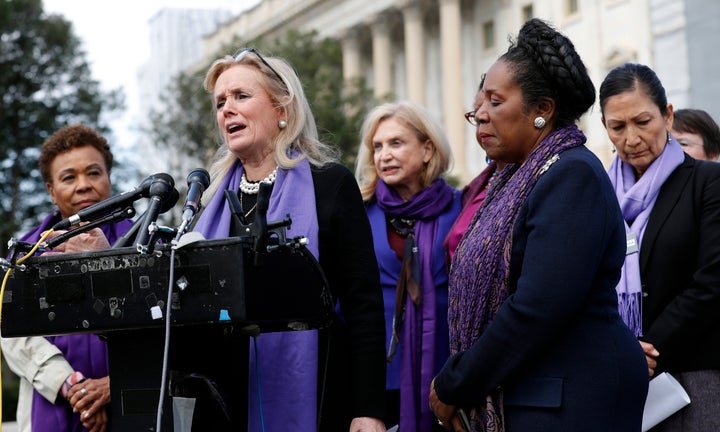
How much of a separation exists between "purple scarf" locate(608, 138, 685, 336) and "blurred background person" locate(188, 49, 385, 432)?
1.15 metres

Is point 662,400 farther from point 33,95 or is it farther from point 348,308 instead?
point 33,95

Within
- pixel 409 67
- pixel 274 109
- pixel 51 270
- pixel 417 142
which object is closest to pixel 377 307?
pixel 274 109

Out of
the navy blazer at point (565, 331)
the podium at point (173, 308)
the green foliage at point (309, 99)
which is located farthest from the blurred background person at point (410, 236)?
the green foliage at point (309, 99)

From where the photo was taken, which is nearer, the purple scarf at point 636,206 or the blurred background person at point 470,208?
the purple scarf at point 636,206

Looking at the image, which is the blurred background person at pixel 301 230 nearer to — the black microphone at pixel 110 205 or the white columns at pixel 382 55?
the black microphone at pixel 110 205

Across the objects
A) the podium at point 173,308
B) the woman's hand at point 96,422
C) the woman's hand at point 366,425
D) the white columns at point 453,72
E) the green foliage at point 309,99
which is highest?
the white columns at point 453,72

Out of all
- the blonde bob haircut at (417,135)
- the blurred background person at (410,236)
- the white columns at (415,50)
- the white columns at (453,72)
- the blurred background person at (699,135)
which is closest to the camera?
the blurred background person at (410,236)

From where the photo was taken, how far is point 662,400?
3957mm

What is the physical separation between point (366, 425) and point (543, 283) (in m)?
→ 0.99

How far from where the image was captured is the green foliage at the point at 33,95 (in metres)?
26.6

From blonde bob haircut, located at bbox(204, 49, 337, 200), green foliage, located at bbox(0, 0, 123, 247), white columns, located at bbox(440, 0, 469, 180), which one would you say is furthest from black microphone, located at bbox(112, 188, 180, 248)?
white columns, located at bbox(440, 0, 469, 180)

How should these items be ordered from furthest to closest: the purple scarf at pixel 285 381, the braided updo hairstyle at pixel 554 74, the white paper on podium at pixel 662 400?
1. the white paper on podium at pixel 662 400
2. the purple scarf at pixel 285 381
3. the braided updo hairstyle at pixel 554 74

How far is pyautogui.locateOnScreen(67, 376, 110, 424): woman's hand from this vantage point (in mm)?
4172

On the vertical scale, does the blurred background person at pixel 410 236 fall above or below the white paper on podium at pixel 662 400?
above
